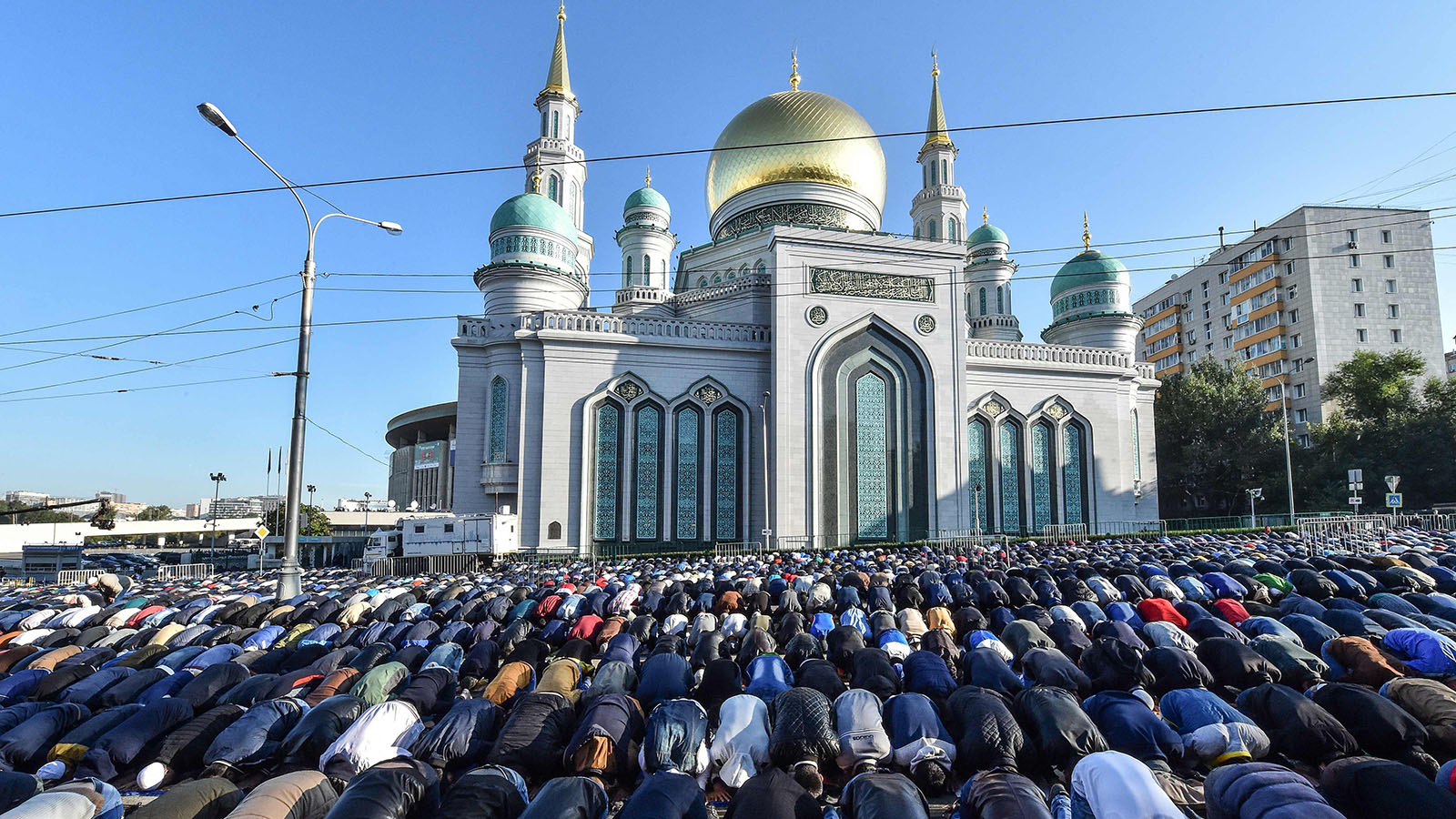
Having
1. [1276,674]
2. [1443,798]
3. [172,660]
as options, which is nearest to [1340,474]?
[1276,674]

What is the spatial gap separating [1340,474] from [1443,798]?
35.9 meters

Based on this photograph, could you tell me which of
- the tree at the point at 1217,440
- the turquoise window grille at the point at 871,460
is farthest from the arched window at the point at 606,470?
the tree at the point at 1217,440

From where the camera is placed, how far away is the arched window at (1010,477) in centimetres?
2806

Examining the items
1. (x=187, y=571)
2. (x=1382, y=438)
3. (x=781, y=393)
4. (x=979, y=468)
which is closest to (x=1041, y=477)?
(x=979, y=468)

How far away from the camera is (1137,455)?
30.8 meters

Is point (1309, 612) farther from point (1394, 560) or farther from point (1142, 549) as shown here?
point (1142, 549)

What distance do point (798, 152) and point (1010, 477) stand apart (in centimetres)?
1459

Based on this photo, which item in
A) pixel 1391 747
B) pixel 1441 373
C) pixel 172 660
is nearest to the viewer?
pixel 1391 747

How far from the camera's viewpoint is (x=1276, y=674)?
810 cm

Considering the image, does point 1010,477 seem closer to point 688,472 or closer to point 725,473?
point 725,473

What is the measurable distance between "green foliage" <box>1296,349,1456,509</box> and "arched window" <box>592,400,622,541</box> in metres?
28.8

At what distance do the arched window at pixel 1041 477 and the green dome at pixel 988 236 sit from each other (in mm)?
11006

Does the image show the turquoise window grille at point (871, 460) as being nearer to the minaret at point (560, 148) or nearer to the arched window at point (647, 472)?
the arched window at point (647, 472)

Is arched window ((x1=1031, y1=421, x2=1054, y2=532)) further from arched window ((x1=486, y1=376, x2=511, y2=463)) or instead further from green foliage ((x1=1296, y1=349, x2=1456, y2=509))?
arched window ((x1=486, y1=376, x2=511, y2=463))
